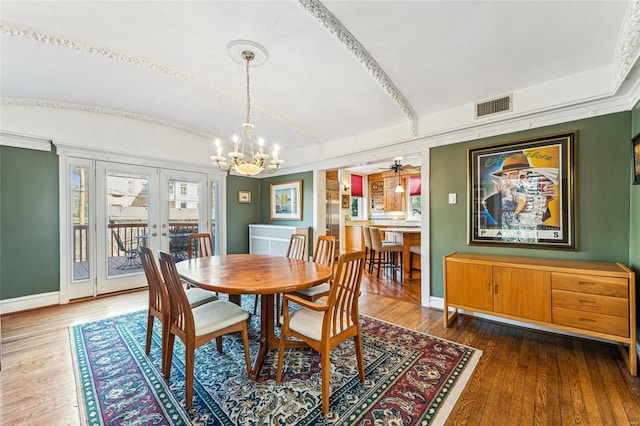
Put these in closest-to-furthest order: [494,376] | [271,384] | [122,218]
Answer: [271,384], [494,376], [122,218]

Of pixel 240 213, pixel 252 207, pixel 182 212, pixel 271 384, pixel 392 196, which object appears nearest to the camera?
pixel 271 384

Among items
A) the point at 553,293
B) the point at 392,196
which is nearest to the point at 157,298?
the point at 553,293

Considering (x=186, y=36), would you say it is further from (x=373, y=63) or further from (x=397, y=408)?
(x=397, y=408)

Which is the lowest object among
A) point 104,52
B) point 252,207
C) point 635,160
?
point 252,207

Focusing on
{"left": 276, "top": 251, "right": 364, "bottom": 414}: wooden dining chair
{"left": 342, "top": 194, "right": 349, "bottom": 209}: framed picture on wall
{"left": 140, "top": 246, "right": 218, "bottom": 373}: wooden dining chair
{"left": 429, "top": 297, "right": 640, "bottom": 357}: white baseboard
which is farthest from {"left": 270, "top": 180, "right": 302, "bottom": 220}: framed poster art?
{"left": 276, "top": 251, "right": 364, "bottom": 414}: wooden dining chair

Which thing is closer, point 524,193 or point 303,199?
point 524,193

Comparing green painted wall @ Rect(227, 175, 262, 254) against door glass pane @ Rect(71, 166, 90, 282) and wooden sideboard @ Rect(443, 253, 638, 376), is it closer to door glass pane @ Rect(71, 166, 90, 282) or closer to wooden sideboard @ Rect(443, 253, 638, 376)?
door glass pane @ Rect(71, 166, 90, 282)

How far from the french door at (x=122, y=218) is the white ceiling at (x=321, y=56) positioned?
112cm

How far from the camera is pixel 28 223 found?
331 cm

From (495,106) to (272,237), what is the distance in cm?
417

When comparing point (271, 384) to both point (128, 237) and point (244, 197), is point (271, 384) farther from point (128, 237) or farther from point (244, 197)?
point (244, 197)

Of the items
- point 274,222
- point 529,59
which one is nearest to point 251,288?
point 529,59

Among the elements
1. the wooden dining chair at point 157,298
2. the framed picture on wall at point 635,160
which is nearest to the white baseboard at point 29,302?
the wooden dining chair at point 157,298

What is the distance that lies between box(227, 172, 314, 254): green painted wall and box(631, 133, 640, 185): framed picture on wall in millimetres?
4016
